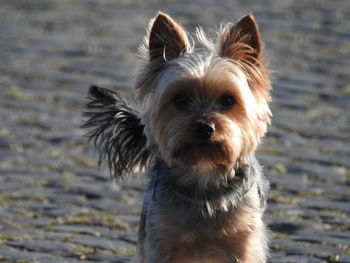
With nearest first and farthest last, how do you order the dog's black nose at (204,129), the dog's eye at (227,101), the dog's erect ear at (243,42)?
the dog's black nose at (204,129) < the dog's eye at (227,101) < the dog's erect ear at (243,42)

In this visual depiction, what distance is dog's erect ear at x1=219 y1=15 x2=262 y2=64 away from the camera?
595 centimetres

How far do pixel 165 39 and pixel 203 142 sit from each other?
765 millimetres

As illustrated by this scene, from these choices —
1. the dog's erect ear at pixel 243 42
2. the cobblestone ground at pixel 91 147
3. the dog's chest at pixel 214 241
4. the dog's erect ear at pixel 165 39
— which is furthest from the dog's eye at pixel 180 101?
the cobblestone ground at pixel 91 147

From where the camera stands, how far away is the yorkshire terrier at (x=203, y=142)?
566 centimetres

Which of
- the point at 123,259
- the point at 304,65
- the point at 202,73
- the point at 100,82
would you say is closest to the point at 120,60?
the point at 100,82

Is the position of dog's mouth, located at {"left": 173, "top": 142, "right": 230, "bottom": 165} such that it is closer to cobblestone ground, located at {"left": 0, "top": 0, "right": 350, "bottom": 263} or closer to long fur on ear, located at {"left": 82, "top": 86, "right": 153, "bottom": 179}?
long fur on ear, located at {"left": 82, "top": 86, "right": 153, "bottom": 179}

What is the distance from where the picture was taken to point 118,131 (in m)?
6.70

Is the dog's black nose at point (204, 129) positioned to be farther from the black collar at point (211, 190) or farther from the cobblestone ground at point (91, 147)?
the cobblestone ground at point (91, 147)

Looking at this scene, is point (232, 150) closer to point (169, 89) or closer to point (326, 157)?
point (169, 89)

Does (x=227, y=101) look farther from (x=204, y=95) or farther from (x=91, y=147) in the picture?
(x=91, y=147)

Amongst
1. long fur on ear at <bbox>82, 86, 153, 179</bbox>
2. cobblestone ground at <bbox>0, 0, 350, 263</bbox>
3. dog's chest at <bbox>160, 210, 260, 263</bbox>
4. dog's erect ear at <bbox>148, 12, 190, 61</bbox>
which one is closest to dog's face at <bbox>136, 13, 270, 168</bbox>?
Answer: dog's erect ear at <bbox>148, 12, 190, 61</bbox>

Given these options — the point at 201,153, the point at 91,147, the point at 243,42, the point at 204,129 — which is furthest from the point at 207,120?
the point at 91,147

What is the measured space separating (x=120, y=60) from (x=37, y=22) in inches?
93.2

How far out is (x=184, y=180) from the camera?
5.95m
